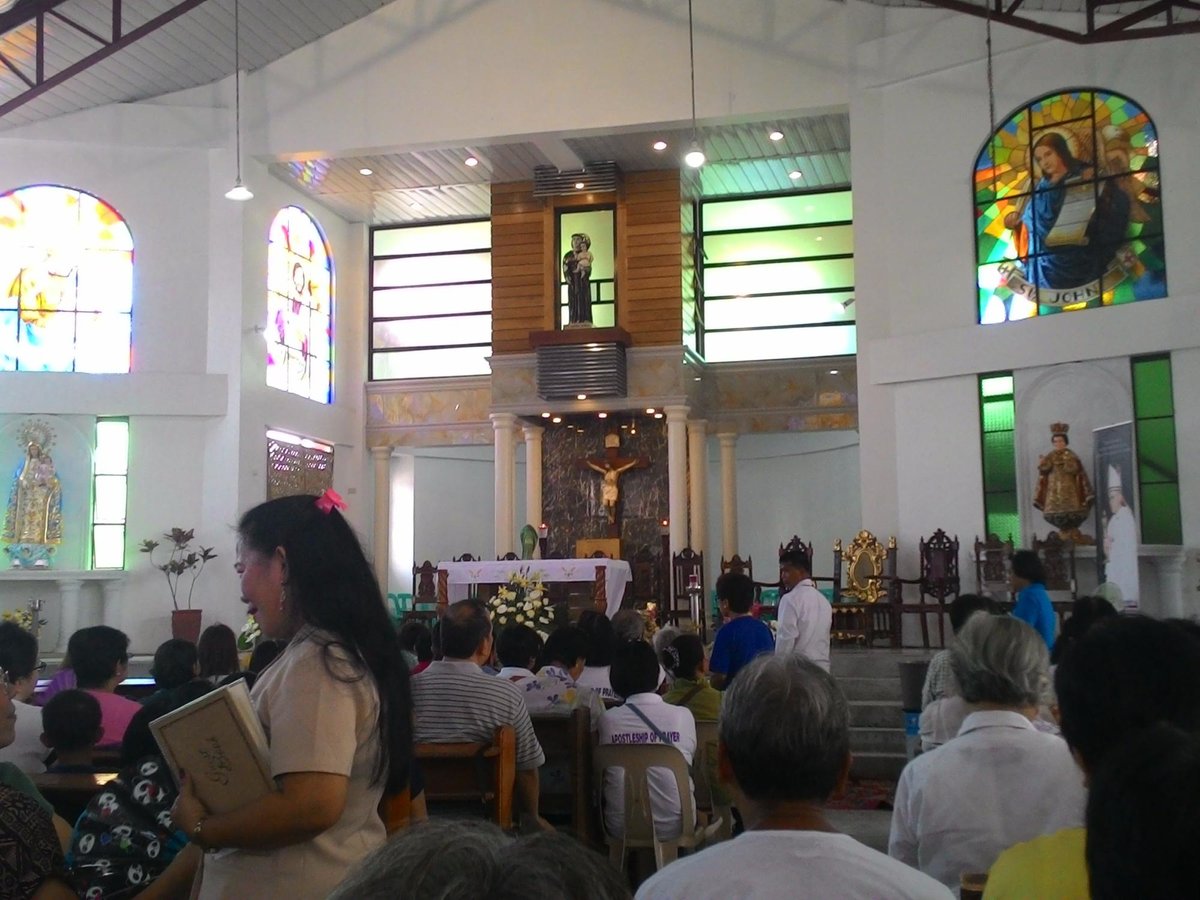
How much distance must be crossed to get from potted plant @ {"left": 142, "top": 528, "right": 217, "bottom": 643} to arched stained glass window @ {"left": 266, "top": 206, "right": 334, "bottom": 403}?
251 cm

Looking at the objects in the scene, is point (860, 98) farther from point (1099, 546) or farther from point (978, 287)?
point (1099, 546)

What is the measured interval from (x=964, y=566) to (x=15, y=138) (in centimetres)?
1144

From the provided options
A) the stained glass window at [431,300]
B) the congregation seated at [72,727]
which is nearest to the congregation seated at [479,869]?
the congregation seated at [72,727]

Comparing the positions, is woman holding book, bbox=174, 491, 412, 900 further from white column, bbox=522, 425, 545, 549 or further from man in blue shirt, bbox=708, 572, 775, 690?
white column, bbox=522, 425, 545, 549

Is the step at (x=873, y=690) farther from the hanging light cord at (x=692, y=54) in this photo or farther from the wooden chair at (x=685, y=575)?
the hanging light cord at (x=692, y=54)

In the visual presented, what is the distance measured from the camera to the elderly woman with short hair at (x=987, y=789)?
227cm

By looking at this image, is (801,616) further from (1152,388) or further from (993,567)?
(1152,388)

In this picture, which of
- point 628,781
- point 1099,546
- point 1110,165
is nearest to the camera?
point 628,781

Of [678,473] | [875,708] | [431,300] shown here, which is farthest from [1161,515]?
[431,300]

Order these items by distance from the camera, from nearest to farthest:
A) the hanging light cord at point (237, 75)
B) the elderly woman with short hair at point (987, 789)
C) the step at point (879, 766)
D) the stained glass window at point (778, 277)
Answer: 1. the elderly woman with short hair at point (987, 789)
2. the step at point (879, 766)
3. the hanging light cord at point (237, 75)
4. the stained glass window at point (778, 277)

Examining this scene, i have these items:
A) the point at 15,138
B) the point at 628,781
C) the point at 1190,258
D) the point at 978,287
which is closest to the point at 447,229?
the point at 15,138

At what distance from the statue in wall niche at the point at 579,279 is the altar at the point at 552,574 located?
3.94 meters

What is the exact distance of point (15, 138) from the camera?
1387 cm

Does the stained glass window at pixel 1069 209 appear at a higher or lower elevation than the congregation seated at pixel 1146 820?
higher
